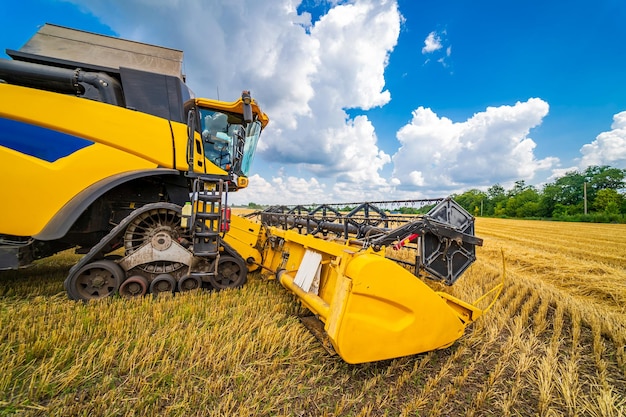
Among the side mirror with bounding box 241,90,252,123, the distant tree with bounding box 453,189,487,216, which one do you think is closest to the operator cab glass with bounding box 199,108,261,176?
the side mirror with bounding box 241,90,252,123

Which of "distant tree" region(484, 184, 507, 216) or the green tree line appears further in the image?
"distant tree" region(484, 184, 507, 216)

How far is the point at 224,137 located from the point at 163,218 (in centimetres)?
156

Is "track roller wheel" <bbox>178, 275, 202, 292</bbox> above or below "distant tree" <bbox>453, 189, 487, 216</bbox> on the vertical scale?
below

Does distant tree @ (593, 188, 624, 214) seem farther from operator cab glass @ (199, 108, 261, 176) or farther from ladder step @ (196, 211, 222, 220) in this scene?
ladder step @ (196, 211, 222, 220)

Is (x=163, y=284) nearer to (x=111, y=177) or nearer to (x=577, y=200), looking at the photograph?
(x=111, y=177)

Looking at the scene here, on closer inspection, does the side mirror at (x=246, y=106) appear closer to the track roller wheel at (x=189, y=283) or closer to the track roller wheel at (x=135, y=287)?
the track roller wheel at (x=189, y=283)

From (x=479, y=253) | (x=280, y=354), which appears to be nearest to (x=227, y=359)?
(x=280, y=354)

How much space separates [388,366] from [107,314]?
2.69m

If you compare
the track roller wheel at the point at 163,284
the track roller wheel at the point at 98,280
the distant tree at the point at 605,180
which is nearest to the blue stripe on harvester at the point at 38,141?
the track roller wheel at the point at 98,280

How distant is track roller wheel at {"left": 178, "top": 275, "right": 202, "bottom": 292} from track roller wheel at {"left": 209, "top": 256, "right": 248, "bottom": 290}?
0.16m

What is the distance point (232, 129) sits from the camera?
4.22 m

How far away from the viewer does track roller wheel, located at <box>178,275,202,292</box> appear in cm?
334

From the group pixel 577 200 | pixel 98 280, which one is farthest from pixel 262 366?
pixel 577 200

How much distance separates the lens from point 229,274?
143 inches
